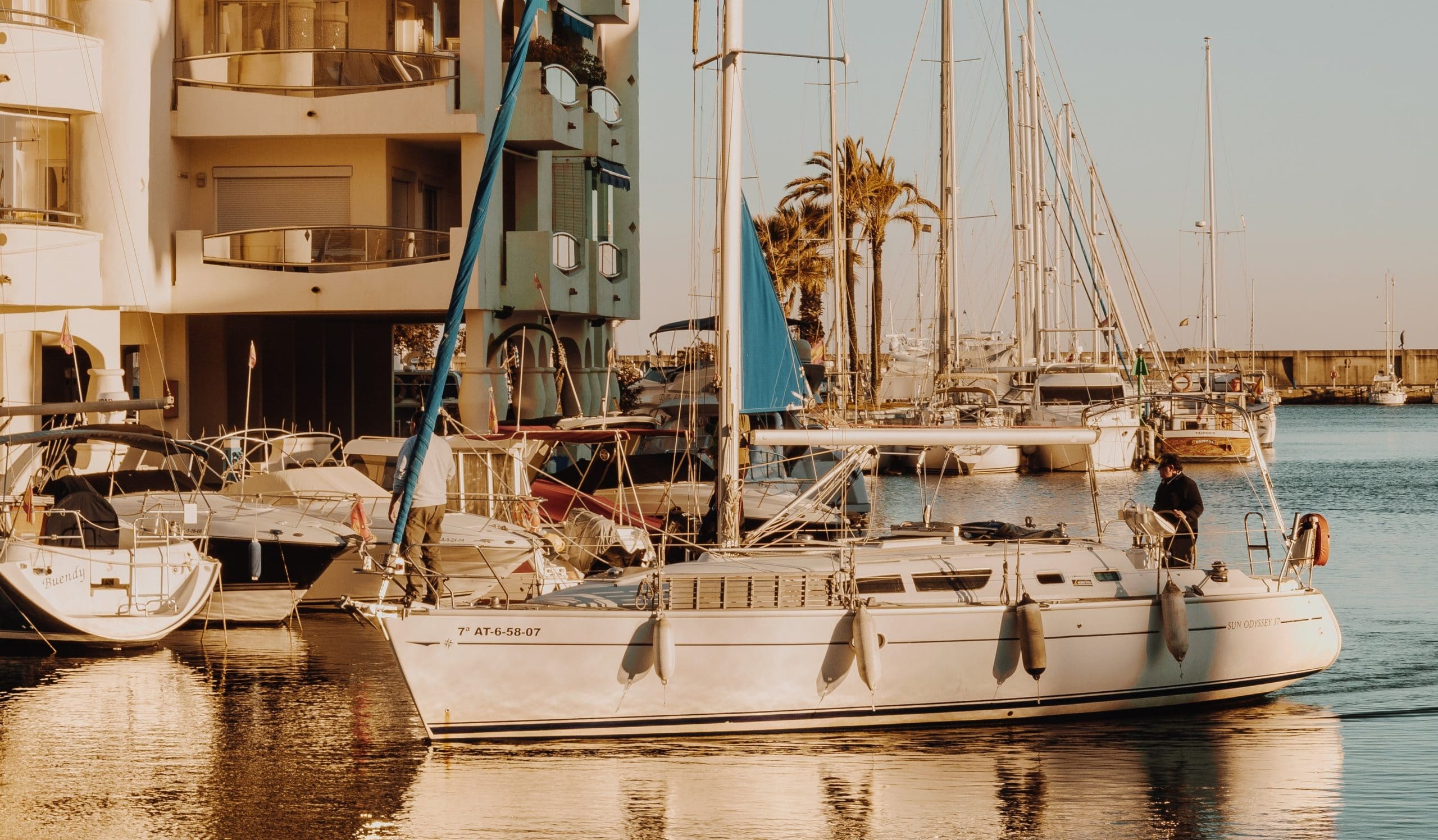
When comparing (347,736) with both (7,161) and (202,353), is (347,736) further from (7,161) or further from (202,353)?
(202,353)

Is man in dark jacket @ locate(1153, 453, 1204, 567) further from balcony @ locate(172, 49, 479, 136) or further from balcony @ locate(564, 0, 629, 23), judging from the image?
balcony @ locate(564, 0, 629, 23)

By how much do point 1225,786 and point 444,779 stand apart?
6.40m

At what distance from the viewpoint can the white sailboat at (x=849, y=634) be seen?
579 inches

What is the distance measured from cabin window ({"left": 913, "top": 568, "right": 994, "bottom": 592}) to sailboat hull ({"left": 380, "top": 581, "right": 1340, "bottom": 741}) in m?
0.47

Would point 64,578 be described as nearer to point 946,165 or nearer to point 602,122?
point 602,122

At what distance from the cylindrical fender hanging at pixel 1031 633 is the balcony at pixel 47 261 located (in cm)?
1868

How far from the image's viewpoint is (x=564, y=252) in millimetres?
33750

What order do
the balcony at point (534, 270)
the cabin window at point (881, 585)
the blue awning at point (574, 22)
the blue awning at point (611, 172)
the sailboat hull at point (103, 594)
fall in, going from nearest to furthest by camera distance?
the cabin window at point (881, 585)
the sailboat hull at point (103, 594)
the balcony at point (534, 270)
the blue awning at point (574, 22)
the blue awning at point (611, 172)

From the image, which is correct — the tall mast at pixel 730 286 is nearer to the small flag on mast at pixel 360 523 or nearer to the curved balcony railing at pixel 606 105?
the small flag on mast at pixel 360 523

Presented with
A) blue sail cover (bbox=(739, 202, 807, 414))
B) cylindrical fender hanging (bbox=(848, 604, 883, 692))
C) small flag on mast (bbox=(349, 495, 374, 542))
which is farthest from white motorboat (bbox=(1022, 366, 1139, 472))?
cylindrical fender hanging (bbox=(848, 604, 883, 692))

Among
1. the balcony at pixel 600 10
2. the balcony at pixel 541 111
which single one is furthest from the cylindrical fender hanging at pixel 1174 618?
the balcony at pixel 600 10

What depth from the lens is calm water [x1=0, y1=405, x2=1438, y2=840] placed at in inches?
505

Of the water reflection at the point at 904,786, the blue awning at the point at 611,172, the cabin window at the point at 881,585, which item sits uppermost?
the blue awning at the point at 611,172

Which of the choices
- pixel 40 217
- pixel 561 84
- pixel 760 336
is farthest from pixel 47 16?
pixel 760 336
